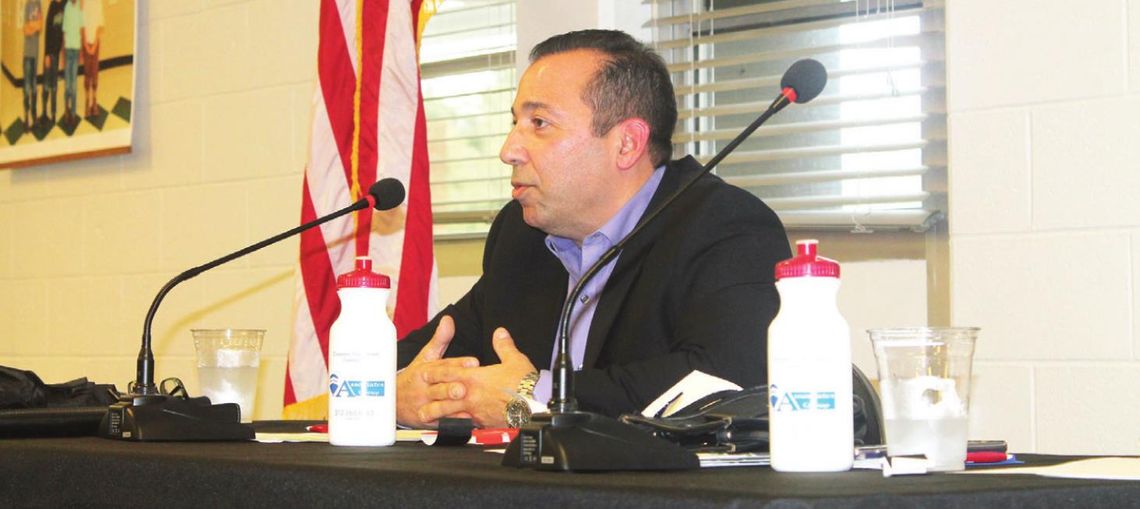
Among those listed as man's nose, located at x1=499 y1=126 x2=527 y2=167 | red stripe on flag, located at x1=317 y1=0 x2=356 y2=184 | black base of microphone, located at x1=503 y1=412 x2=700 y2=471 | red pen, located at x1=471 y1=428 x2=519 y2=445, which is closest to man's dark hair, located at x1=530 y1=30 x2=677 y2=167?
man's nose, located at x1=499 y1=126 x2=527 y2=167

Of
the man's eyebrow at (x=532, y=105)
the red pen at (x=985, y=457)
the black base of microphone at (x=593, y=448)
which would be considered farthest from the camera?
the man's eyebrow at (x=532, y=105)

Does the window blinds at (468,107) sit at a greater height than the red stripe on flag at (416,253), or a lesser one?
greater

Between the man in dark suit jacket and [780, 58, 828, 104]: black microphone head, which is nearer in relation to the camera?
[780, 58, 828, 104]: black microphone head

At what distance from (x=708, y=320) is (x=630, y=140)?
463mm

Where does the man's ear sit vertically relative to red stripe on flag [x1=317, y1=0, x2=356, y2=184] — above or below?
below

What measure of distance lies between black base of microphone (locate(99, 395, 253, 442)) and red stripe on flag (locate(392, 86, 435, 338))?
110 cm

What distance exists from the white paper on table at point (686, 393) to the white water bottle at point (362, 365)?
0.25 meters

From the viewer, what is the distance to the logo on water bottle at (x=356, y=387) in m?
1.29

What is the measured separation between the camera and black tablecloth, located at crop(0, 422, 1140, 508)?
2.63 ft

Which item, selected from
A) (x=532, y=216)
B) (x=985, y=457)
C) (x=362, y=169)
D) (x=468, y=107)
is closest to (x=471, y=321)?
(x=532, y=216)

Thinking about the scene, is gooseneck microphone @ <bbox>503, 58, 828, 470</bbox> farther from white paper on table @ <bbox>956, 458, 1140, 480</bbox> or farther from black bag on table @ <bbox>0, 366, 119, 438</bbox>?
black bag on table @ <bbox>0, 366, 119, 438</bbox>

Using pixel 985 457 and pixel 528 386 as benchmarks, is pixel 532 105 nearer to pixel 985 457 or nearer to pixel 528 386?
pixel 528 386

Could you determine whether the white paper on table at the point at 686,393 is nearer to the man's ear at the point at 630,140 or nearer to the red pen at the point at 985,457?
the red pen at the point at 985,457

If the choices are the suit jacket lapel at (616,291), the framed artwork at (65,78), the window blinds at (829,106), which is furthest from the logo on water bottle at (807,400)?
the framed artwork at (65,78)
